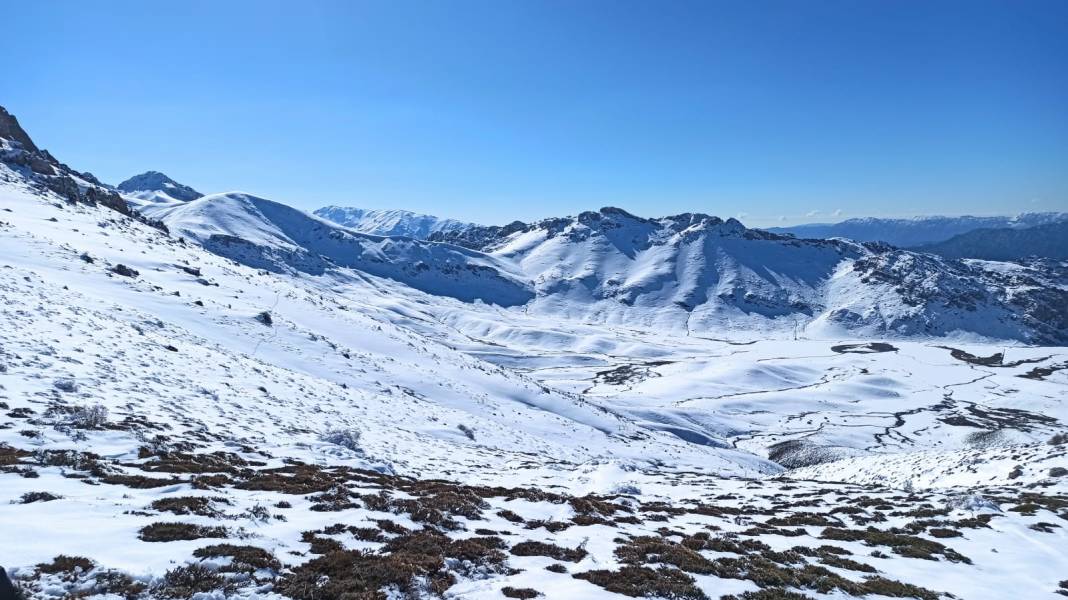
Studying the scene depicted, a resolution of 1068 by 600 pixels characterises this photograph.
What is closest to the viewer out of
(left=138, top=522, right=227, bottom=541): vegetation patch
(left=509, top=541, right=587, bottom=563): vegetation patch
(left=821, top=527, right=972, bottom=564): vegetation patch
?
(left=138, top=522, right=227, bottom=541): vegetation patch

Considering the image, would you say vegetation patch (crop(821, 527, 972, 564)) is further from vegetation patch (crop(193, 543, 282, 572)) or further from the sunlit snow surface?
vegetation patch (crop(193, 543, 282, 572))

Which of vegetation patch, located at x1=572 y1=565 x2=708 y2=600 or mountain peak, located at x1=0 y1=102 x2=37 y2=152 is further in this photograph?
mountain peak, located at x1=0 y1=102 x2=37 y2=152

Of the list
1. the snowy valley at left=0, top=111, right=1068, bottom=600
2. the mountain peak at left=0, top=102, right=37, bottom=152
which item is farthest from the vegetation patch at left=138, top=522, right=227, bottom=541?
the mountain peak at left=0, top=102, right=37, bottom=152

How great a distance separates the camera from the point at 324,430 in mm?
30938

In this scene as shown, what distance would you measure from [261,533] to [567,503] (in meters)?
12.9

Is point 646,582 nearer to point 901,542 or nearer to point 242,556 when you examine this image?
point 242,556

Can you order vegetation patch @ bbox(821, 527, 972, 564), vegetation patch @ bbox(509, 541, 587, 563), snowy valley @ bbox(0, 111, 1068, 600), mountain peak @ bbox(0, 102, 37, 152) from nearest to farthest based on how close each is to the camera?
snowy valley @ bbox(0, 111, 1068, 600) → vegetation patch @ bbox(509, 541, 587, 563) → vegetation patch @ bbox(821, 527, 972, 564) → mountain peak @ bbox(0, 102, 37, 152)

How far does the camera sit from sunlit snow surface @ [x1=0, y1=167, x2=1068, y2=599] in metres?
13.2

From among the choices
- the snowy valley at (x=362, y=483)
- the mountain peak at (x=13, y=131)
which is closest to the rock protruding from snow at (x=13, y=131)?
the mountain peak at (x=13, y=131)

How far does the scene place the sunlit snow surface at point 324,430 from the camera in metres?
13.2

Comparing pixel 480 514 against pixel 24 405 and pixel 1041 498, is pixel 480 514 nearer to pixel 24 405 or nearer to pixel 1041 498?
pixel 24 405

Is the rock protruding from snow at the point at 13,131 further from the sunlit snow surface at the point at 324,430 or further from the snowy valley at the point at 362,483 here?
the snowy valley at the point at 362,483

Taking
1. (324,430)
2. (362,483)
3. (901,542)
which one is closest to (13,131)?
(324,430)

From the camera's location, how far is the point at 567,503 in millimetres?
22062
